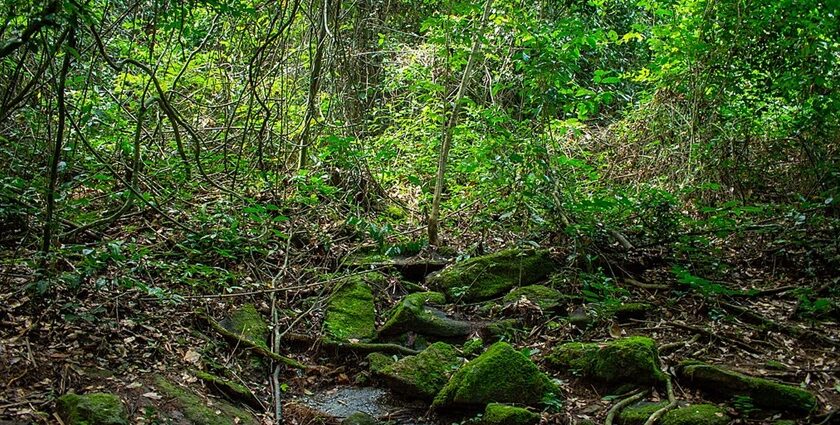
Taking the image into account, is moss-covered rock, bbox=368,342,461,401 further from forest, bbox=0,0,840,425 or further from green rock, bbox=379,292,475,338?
green rock, bbox=379,292,475,338

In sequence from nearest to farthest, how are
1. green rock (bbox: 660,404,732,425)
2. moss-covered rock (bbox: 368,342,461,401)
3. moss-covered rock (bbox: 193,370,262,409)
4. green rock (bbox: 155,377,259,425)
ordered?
green rock (bbox: 660,404,732,425) < green rock (bbox: 155,377,259,425) < moss-covered rock (bbox: 193,370,262,409) < moss-covered rock (bbox: 368,342,461,401)

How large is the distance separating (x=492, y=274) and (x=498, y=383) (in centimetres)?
224

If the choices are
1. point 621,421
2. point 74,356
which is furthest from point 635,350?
point 74,356

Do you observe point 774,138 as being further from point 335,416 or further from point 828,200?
point 335,416

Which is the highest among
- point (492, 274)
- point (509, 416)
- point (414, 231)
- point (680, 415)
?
point (414, 231)

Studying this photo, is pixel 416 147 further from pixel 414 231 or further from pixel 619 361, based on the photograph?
pixel 619 361

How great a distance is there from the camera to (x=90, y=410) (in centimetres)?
359

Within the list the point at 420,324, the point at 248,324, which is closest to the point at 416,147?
the point at 420,324

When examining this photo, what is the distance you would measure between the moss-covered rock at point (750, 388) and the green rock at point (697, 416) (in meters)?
0.27

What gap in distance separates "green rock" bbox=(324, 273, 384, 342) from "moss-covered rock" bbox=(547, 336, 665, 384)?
1.92m

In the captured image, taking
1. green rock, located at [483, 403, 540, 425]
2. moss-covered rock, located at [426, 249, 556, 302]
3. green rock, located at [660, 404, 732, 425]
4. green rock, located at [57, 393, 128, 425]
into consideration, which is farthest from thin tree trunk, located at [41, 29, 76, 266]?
green rock, located at [660, 404, 732, 425]

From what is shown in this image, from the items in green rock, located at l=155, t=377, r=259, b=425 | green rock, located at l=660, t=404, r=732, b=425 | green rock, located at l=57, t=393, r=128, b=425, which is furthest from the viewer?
green rock, located at l=155, t=377, r=259, b=425

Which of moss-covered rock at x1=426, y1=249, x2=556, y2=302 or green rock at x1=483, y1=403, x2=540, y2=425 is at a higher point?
moss-covered rock at x1=426, y1=249, x2=556, y2=302

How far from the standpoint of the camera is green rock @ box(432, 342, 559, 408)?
4.66m
